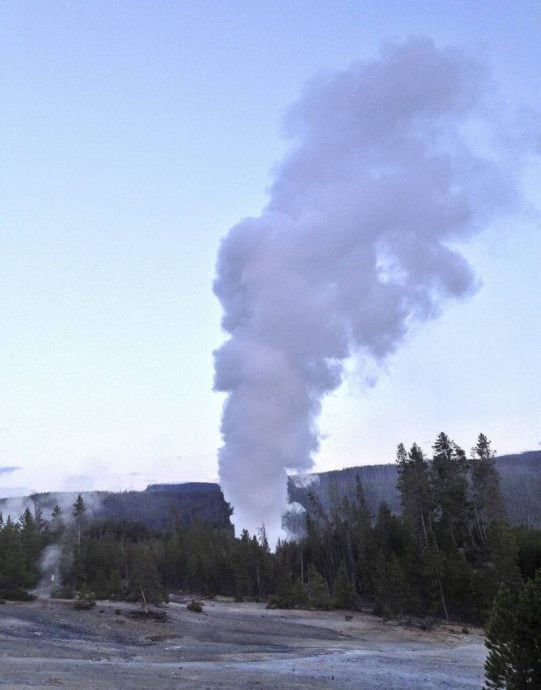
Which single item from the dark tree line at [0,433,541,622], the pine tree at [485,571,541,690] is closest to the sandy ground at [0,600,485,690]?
the dark tree line at [0,433,541,622]

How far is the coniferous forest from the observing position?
6347 cm

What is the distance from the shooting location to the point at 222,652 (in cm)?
3409

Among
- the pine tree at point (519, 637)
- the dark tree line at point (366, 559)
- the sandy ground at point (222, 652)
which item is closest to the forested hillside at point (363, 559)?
the dark tree line at point (366, 559)

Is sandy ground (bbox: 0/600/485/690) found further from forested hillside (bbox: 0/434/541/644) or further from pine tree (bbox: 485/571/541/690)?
pine tree (bbox: 485/571/541/690)

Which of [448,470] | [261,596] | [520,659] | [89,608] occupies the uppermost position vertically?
[448,470]

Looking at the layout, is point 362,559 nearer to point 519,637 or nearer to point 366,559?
point 366,559

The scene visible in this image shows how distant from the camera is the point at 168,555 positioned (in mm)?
101500

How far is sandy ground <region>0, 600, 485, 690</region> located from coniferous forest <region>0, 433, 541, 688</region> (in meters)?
5.98

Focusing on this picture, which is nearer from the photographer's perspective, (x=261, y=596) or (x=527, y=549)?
(x=527, y=549)

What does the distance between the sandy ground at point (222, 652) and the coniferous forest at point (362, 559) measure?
598 cm

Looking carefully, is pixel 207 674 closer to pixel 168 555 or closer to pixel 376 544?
pixel 376 544

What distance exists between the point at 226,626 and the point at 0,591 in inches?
1098

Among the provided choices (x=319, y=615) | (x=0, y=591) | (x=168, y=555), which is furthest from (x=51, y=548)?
(x=319, y=615)

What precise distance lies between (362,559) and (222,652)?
49.9m
